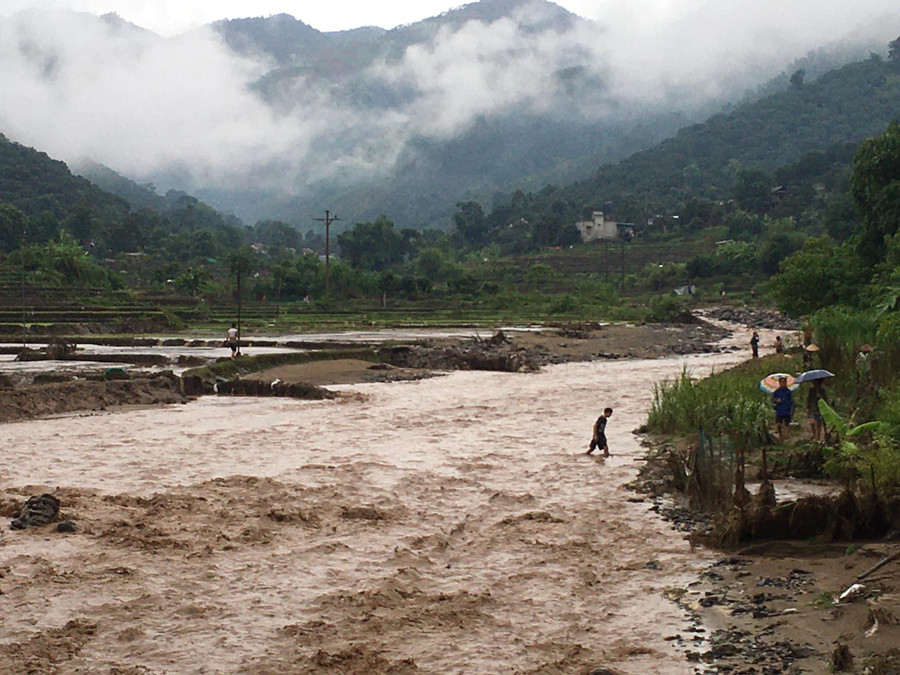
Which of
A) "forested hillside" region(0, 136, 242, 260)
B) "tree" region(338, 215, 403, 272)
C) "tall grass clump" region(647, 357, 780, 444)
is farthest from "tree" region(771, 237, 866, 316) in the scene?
"tree" region(338, 215, 403, 272)

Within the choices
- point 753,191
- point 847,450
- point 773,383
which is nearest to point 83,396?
point 773,383

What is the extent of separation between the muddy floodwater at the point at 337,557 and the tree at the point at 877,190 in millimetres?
15942

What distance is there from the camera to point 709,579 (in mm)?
8414

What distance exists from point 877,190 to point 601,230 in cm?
7697

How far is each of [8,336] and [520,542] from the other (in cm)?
3561

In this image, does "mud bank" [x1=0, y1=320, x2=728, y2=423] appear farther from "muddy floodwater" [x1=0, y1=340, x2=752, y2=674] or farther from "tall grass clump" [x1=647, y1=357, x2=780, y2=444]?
"tall grass clump" [x1=647, y1=357, x2=780, y2=444]

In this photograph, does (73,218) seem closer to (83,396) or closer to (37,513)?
(83,396)

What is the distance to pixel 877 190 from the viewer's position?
30188mm

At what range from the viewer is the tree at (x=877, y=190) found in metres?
29.1

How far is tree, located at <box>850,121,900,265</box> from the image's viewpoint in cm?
2914

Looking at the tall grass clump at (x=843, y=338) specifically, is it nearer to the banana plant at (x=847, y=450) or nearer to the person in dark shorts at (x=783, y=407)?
the person in dark shorts at (x=783, y=407)

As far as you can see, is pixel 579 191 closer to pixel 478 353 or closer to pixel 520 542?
pixel 478 353

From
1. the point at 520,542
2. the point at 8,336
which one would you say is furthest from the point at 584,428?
the point at 8,336

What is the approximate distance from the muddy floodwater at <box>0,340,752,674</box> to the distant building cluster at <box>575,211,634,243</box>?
89936 millimetres
